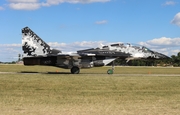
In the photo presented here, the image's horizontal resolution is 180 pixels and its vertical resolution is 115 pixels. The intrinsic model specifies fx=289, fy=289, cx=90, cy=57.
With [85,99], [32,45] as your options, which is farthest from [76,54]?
[85,99]

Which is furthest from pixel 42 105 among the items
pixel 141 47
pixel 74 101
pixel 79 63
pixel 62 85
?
pixel 141 47

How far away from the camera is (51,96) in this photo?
1405 centimetres

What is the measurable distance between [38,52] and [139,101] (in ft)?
72.1

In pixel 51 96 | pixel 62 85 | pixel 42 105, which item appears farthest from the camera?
pixel 62 85

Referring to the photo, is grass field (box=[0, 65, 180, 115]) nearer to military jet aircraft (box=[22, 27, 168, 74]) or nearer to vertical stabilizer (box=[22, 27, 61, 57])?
military jet aircraft (box=[22, 27, 168, 74])

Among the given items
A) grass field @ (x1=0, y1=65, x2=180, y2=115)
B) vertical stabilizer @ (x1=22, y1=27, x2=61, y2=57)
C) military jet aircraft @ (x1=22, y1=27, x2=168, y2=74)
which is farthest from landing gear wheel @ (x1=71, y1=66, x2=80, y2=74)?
grass field @ (x1=0, y1=65, x2=180, y2=115)

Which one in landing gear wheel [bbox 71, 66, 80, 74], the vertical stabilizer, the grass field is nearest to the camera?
the grass field

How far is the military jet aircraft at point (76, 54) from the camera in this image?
32.2m

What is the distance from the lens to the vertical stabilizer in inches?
1293

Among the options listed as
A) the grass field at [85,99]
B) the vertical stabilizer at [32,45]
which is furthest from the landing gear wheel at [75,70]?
the grass field at [85,99]

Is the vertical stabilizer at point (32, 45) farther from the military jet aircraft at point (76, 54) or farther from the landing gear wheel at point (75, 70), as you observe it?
the landing gear wheel at point (75, 70)

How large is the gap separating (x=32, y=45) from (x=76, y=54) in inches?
209

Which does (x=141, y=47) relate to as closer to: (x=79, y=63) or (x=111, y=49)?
(x=111, y=49)

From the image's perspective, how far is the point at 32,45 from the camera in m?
32.9
